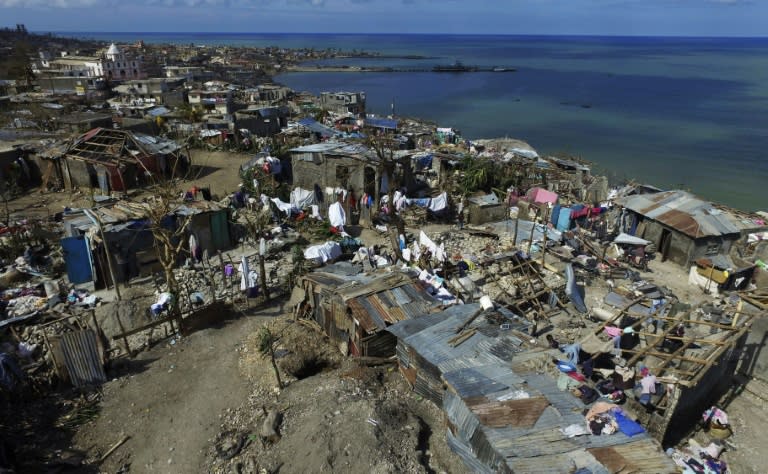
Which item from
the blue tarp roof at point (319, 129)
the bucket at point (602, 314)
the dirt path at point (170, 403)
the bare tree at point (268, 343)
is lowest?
the bucket at point (602, 314)

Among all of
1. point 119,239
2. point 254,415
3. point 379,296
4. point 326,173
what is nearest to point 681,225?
point 379,296

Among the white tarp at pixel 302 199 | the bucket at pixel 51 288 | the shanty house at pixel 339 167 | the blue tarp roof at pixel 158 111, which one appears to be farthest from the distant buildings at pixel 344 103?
the bucket at pixel 51 288

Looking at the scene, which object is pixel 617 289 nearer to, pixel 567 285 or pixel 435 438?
pixel 567 285

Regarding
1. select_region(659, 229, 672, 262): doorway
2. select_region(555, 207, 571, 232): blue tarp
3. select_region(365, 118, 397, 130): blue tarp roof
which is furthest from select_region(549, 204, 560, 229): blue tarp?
select_region(365, 118, 397, 130): blue tarp roof

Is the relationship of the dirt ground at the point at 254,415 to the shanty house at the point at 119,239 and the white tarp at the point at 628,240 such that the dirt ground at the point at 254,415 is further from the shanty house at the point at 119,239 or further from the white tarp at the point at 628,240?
the white tarp at the point at 628,240

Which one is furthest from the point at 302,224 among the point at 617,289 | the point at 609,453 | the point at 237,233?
the point at 609,453

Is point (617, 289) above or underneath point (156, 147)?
underneath

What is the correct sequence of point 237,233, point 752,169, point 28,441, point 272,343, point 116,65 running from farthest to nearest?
1. point 116,65
2. point 752,169
3. point 237,233
4. point 272,343
5. point 28,441

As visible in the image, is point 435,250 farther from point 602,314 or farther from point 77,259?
point 77,259
